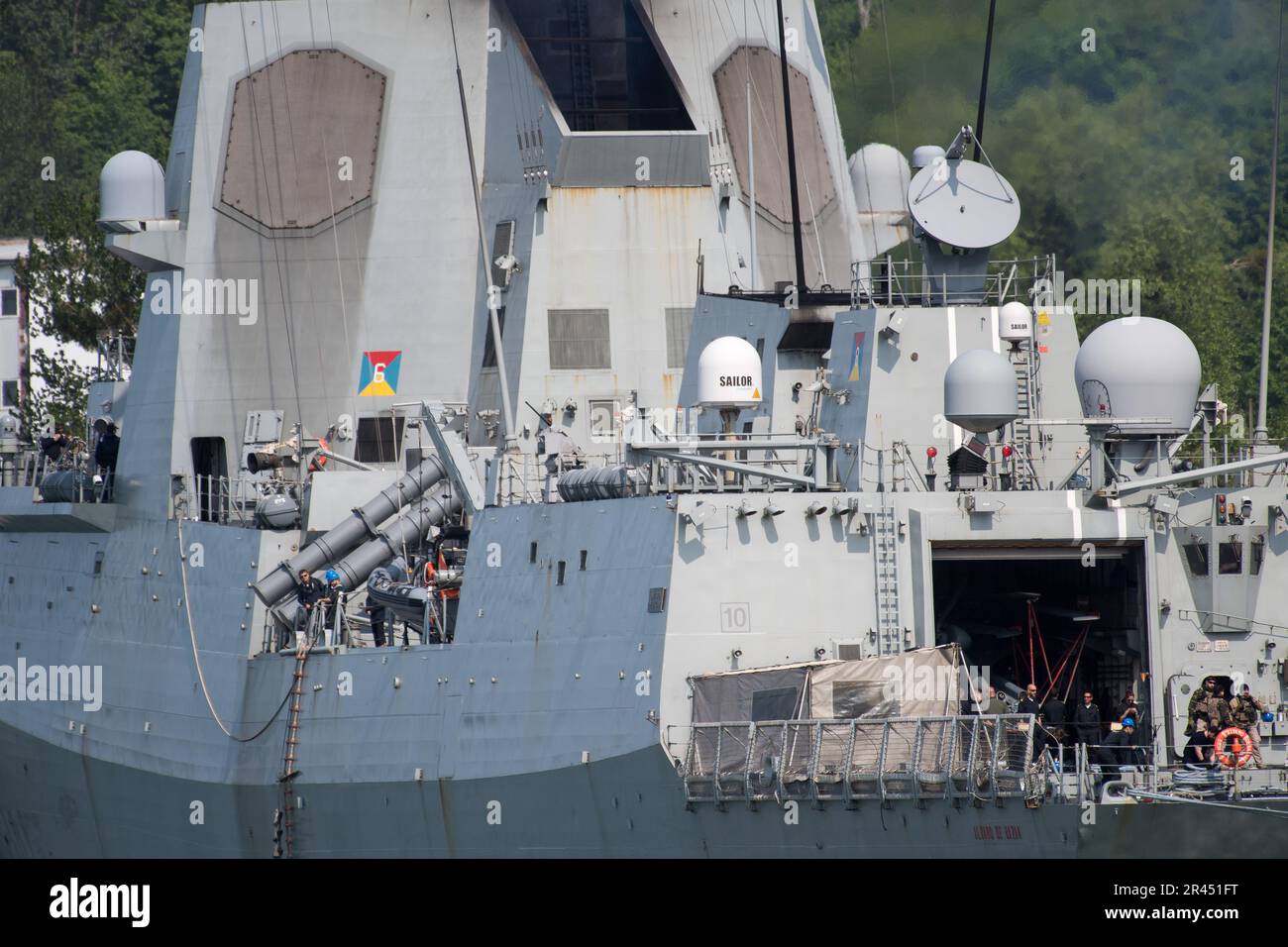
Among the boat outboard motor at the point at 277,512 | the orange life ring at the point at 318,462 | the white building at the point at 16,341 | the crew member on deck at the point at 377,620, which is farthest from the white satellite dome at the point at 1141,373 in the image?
the white building at the point at 16,341

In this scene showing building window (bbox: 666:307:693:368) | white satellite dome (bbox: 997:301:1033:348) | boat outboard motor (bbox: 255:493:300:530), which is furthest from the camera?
building window (bbox: 666:307:693:368)

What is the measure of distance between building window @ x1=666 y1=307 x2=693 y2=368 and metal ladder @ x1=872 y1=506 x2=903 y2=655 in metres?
9.84

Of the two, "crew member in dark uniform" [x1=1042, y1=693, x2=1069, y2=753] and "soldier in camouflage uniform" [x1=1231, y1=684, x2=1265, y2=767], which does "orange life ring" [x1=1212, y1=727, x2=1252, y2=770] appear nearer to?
"soldier in camouflage uniform" [x1=1231, y1=684, x2=1265, y2=767]

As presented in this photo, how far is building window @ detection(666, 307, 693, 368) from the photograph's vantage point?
35938mm

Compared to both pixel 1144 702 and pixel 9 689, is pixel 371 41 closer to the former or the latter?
pixel 9 689

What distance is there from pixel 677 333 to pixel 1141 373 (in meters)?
11.0

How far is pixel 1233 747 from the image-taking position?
82.3ft

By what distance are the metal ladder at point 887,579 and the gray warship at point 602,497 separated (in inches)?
1.9

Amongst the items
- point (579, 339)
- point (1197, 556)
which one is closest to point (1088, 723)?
point (1197, 556)

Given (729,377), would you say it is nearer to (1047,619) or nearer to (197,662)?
(1047,619)

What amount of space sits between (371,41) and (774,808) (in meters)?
16.0

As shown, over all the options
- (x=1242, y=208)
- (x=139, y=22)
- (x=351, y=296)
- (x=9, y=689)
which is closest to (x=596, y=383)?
(x=351, y=296)

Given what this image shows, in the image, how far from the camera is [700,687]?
2581 cm

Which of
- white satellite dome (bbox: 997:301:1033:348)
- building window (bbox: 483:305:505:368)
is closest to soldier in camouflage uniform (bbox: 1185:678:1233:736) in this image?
white satellite dome (bbox: 997:301:1033:348)
